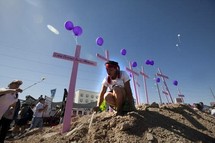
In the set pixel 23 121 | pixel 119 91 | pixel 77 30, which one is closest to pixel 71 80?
pixel 119 91

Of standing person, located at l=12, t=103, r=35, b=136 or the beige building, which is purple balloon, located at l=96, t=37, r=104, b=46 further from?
the beige building

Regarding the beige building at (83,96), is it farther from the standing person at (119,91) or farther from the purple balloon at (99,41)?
the standing person at (119,91)

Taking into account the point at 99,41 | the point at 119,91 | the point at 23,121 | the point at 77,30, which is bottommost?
the point at 23,121

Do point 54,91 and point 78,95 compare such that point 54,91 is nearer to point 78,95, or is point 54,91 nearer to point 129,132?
point 129,132

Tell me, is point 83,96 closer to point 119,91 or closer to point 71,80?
point 71,80

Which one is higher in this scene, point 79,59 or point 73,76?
point 79,59

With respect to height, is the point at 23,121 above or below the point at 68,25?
below

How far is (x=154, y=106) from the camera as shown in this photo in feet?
13.9

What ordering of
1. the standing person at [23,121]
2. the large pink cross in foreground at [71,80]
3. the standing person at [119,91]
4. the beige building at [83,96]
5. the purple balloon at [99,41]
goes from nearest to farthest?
the standing person at [119,91] → the large pink cross in foreground at [71,80] → the purple balloon at [99,41] → the standing person at [23,121] → the beige building at [83,96]

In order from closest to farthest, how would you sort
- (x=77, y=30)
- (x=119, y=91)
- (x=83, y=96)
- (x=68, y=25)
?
(x=119, y=91) < (x=68, y=25) < (x=77, y=30) < (x=83, y=96)

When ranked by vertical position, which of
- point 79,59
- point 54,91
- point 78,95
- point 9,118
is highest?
point 78,95

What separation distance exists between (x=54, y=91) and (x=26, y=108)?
23.9 ft

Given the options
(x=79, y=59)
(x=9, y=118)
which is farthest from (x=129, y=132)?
(x=9, y=118)

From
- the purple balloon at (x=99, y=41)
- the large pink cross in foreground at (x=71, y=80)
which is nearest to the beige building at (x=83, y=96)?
the purple balloon at (x=99, y=41)
